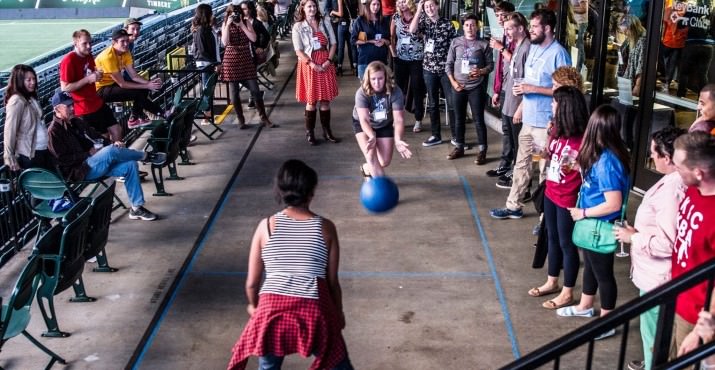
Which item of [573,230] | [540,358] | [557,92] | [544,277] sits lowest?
[544,277]

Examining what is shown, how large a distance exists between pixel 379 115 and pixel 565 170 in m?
3.10

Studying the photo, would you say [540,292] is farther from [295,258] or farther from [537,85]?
[295,258]

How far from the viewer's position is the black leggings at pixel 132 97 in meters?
10.8

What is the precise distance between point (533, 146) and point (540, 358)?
14.8 ft

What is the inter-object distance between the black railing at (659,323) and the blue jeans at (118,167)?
19.0 feet

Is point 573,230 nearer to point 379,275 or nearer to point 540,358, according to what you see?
point 379,275

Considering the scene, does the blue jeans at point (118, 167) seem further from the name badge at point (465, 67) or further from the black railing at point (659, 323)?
the black railing at point (659, 323)

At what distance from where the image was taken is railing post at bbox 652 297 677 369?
11.0 feet

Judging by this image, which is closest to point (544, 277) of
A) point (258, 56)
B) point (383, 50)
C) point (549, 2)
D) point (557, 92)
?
point (557, 92)

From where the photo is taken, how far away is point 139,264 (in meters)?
7.49

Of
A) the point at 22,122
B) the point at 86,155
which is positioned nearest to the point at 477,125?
the point at 86,155

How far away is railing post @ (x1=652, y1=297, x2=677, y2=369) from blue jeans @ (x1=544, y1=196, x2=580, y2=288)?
2.58 metres

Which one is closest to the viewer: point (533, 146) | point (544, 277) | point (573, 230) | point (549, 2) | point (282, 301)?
point (282, 301)

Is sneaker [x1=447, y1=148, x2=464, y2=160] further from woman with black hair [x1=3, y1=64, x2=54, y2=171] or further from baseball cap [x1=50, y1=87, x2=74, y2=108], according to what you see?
woman with black hair [x1=3, y1=64, x2=54, y2=171]
